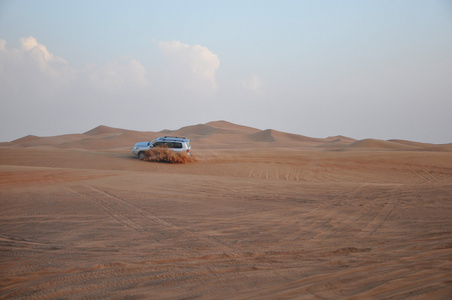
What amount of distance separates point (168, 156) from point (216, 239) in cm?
1541

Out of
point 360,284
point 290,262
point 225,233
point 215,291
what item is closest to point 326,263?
point 290,262

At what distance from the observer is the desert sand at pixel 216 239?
4270 mm

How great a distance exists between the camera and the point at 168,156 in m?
21.3

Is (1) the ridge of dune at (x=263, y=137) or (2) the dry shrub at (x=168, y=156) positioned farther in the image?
(1) the ridge of dune at (x=263, y=137)

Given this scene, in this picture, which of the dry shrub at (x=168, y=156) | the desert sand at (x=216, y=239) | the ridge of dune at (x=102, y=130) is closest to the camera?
the desert sand at (x=216, y=239)

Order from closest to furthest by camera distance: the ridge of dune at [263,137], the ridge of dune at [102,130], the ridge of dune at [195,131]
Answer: the ridge of dune at [263,137]
the ridge of dune at [195,131]
the ridge of dune at [102,130]

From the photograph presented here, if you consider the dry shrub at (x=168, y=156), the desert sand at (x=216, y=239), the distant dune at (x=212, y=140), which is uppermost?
the distant dune at (x=212, y=140)

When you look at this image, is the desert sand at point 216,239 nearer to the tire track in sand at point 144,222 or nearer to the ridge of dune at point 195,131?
the tire track in sand at point 144,222

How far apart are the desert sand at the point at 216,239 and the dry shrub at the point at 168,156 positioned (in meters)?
6.96

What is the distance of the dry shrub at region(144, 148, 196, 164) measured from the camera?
70.0ft

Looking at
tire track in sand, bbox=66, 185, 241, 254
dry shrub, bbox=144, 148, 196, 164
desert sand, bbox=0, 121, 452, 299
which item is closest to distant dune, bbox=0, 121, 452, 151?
dry shrub, bbox=144, 148, 196, 164

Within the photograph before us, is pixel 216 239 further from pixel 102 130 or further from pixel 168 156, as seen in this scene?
pixel 102 130

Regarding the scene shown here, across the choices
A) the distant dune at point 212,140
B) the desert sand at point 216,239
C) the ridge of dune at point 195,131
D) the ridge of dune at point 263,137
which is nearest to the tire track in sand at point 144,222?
the desert sand at point 216,239

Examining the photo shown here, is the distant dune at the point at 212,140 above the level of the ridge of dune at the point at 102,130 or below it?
below
